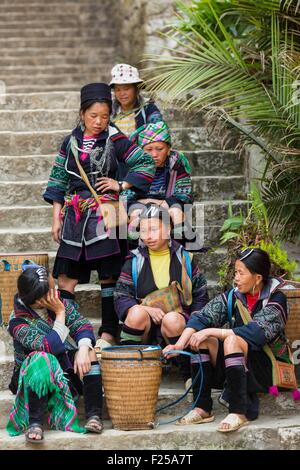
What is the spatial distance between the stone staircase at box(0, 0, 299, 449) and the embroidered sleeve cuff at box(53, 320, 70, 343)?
1.75 feet

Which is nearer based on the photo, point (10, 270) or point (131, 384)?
point (131, 384)

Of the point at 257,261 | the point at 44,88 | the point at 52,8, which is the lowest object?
the point at 257,261

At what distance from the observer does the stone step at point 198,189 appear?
800 centimetres

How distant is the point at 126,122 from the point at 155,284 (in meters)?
1.65

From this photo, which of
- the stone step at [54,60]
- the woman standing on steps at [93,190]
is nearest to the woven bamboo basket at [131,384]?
the woman standing on steps at [93,190]

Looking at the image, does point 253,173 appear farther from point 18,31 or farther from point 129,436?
point 18,31

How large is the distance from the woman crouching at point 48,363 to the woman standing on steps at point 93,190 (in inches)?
24.4

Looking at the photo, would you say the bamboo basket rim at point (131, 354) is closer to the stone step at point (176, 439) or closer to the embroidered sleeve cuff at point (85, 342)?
the embroidered sleeve cuff at point (85, 342)

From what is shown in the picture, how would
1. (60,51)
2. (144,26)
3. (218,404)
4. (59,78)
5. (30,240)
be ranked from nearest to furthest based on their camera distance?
(218,404) → (30,240) → (144,26) → (59,78) → (60,51)

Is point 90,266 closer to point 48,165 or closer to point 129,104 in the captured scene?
point 129,104

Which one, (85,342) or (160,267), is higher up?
(160,267)

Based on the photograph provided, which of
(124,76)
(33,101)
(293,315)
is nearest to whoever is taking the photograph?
(293,315)

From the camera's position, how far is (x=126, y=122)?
7.35 meters

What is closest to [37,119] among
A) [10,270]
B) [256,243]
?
[10,270]
